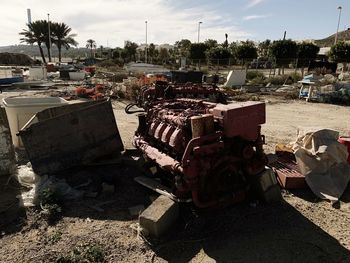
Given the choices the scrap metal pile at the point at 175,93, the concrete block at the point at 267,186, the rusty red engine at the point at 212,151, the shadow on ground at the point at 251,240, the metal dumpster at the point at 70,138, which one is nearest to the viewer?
the shadow on ground at the point at 251,240

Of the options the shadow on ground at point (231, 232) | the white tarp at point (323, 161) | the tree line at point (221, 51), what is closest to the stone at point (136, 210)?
the shadow on ground at point (231, 232)

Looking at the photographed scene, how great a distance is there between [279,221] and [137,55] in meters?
58.6

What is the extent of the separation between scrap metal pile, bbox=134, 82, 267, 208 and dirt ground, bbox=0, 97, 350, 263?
304 mm

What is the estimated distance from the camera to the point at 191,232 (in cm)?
402

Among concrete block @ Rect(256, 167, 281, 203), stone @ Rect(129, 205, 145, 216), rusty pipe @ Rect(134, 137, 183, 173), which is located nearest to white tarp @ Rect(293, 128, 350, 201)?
concrete block @ Rect(256, 167, 281, 203)

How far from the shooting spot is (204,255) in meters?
3.61

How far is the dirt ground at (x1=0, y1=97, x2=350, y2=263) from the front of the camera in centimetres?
360

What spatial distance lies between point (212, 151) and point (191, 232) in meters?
0.97

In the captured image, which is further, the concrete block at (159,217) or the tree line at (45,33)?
the tree line at (45,33)

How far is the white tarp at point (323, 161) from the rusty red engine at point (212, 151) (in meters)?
0.97

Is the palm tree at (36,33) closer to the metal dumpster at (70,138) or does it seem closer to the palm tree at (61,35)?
the palm tree at (61,35)

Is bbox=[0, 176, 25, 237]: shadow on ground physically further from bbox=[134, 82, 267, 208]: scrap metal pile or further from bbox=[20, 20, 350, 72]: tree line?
bbox=[20, 20, 350, 72]: tree line

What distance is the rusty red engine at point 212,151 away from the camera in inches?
158

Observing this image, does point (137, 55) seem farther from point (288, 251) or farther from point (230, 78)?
point (288, 251)
